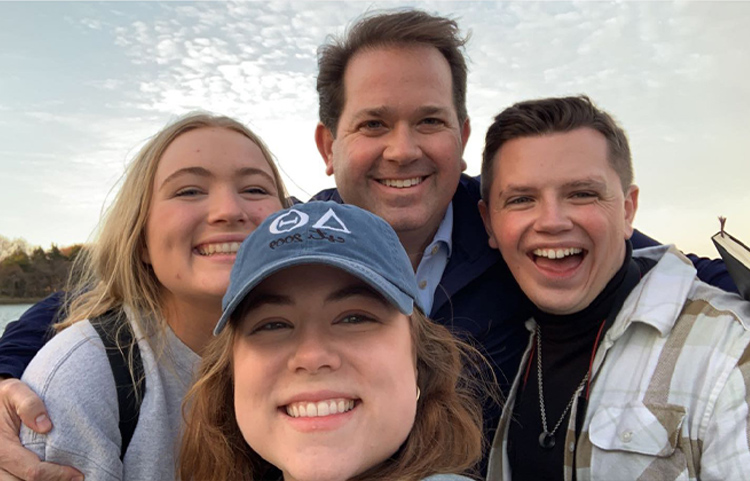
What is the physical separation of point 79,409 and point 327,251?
120cm

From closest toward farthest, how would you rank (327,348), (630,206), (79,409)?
(327,348) → (79,409) → (630,206)

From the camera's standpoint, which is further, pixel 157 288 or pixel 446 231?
pixel 446 231

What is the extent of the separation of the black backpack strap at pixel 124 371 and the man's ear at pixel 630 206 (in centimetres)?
248

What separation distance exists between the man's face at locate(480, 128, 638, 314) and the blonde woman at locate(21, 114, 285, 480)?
1244 millimetres

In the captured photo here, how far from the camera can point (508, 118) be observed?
10.00 ft

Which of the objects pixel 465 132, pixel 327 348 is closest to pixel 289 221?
pixel 327 348

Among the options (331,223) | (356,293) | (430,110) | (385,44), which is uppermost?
(385,44)

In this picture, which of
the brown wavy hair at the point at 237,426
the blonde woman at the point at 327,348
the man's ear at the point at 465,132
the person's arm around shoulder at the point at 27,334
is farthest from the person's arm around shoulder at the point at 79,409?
the man's ear at the point at 465,132

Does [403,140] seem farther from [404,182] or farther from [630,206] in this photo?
[630,206]

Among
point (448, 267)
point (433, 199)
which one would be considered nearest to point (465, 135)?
point (433, 199)

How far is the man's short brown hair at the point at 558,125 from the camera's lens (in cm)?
285

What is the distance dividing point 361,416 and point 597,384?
1.49 meters

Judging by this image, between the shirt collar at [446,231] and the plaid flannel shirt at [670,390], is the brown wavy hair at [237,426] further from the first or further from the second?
the shirt collar at [446,231]

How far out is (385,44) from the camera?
3.54 meters
